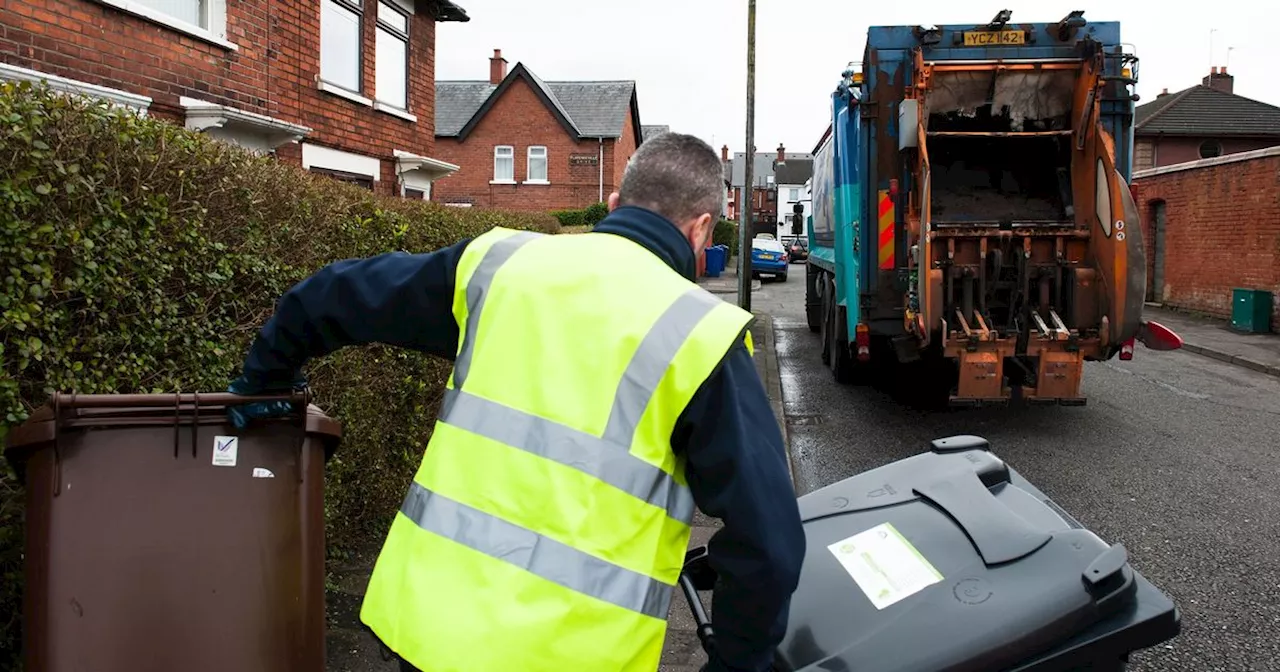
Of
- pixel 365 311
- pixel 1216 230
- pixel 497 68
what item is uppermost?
pixel 497 68

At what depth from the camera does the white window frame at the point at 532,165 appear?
31.1m

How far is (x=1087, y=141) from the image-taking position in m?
6.95

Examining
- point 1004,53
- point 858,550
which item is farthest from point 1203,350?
point 858,550

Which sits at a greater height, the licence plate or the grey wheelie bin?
the licence plate

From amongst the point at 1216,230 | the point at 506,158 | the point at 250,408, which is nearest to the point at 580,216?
the point at 506,158

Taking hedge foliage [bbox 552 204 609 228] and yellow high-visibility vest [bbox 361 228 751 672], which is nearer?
yellow high-visibility vest [bbox 361 228 751 672]

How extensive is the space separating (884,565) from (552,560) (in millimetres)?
763

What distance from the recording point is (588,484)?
1.48 metres

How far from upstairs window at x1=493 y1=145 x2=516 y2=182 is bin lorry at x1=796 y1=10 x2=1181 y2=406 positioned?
24516 mm

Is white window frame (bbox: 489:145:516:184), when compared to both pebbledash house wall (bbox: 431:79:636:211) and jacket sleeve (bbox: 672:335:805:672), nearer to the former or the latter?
pebbledash house wall (bbox: 431:79:636:211)

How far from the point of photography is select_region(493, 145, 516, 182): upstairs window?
3114 cm

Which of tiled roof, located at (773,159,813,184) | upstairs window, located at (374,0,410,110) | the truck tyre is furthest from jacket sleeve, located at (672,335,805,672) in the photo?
tiled roof, located at (773,159,813,184)

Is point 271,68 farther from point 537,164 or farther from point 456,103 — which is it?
point 456,103

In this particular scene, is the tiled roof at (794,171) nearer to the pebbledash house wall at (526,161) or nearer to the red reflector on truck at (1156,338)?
the red reflector on truck at (1156,338)
